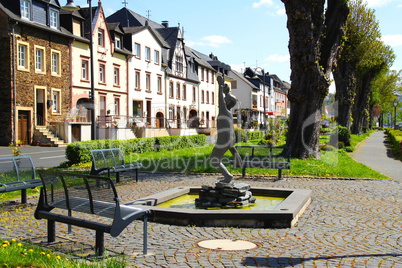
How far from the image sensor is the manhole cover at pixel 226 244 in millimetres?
5914

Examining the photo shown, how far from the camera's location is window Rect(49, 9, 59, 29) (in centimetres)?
3106

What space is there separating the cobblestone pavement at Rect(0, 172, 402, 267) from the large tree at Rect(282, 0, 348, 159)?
325 inches

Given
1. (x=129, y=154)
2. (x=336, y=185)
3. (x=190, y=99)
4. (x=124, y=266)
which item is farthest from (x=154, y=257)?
(x=190, y=99)

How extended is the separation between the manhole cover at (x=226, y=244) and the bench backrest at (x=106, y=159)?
622 centimetres

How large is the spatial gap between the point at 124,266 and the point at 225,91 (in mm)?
4765

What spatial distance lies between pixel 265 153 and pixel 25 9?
2193 cm

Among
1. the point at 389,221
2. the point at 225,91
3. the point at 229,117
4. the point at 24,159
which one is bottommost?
the point at 389,221

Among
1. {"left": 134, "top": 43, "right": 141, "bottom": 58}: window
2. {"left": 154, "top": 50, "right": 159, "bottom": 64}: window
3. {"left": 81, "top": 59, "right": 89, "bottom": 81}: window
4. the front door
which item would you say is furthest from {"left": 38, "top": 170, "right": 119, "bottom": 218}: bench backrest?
{"left": 154, "top": 50, "right": 159, "bottom": 64}: window

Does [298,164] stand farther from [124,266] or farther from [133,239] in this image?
[124,266]

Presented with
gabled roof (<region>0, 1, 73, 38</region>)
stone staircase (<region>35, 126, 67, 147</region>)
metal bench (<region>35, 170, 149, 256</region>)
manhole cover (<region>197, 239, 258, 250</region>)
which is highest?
gabled roof (<region>0, 1, 73, 38</region>)

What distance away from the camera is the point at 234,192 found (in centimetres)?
844

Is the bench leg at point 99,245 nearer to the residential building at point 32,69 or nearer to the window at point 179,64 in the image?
the residential building at point 32,69

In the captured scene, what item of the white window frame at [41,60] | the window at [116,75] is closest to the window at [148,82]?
the window at [116,75]

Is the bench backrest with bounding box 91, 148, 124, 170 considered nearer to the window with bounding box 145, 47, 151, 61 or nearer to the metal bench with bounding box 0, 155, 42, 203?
the metal bench with bounding box 0, 155, 42, 203
